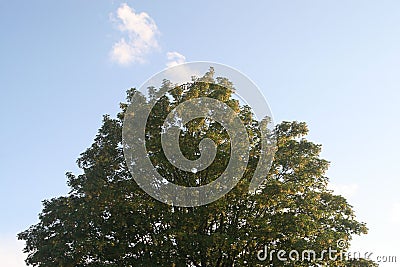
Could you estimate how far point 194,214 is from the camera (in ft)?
Result: 80.6

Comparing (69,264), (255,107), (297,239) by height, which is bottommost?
(69,264)

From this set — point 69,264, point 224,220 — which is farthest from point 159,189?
point 69,264

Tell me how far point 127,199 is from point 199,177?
12.6ft

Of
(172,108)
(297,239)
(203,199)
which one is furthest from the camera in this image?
(172,108)

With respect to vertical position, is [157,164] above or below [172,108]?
below

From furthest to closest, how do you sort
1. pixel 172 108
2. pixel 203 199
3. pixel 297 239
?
1. pixel 172 108
2. pixel 203 199
3. pixel 297 239

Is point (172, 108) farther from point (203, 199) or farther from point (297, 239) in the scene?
point (297, 239)

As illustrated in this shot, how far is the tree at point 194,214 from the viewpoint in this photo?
23.0m

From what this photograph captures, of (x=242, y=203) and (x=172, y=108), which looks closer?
(x=242, y=203)

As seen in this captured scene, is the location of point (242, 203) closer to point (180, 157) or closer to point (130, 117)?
point (180, 157)

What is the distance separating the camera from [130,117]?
89.1 ft

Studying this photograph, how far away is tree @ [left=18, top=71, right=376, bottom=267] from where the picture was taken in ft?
75.5

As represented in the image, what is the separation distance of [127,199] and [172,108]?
5.58 meters

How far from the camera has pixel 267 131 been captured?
27078mm
